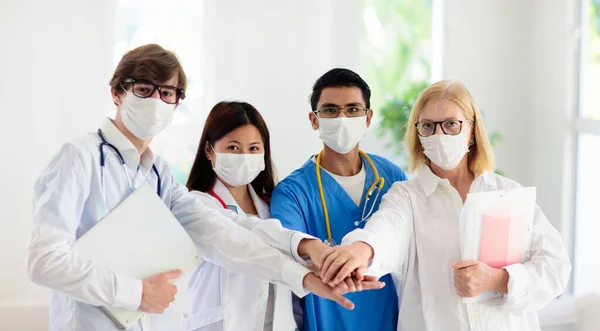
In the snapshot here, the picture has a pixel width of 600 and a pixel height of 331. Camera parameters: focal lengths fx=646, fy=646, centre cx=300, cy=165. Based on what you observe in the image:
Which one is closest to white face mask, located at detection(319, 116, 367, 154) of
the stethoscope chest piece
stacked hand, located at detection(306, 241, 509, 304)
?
the stethoscope chest piece

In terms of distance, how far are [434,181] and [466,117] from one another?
0.23 m

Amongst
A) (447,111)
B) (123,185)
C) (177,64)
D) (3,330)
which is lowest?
(3,330)

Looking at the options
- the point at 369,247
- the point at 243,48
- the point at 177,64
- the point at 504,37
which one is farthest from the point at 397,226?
the point at 504,37

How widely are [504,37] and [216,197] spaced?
2829mm

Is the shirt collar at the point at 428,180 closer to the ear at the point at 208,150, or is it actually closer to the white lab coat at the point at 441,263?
the white lab coat at the point at 441,263

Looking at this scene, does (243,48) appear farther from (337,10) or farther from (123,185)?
(123,185)

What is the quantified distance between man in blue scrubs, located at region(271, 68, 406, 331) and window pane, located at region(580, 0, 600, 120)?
2.11 m

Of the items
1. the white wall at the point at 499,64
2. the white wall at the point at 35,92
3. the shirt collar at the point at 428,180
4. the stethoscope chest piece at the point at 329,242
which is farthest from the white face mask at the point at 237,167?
the white wall at the point at 499,64

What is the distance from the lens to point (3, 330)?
3156 millimetres

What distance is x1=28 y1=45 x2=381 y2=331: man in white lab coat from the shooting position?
5.00 ft

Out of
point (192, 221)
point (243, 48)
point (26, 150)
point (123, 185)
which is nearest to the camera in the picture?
point (123, 185)

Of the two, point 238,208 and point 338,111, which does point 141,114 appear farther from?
point 338,111

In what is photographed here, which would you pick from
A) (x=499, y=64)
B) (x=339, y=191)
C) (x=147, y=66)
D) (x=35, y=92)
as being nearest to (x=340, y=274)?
(x=339, y=191)

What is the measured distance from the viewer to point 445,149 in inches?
80.0
